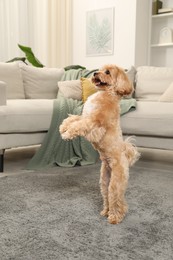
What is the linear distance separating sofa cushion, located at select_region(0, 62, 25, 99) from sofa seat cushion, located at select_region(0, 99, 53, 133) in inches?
22.7

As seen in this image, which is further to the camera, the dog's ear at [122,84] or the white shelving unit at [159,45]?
the white shelving unit at [159,45]

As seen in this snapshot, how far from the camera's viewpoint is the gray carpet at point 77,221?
1.14 metres

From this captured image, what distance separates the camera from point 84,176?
2170 millimetres

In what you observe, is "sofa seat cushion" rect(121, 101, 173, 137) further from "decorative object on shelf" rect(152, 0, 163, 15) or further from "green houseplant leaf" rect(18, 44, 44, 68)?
"decorative object on shelf" rect(152, 0, 163, 15)

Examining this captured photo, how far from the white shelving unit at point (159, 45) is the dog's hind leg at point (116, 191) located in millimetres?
3669

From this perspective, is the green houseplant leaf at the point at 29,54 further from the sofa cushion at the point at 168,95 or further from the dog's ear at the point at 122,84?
the dog's ear at the point at 122,84

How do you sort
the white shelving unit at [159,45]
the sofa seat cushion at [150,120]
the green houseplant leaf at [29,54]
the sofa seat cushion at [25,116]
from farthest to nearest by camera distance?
the white shelving unit at [159,45]
the green houseplant leaf at [29,54]
the sofa seat cushion at [150,120]
the sofa seat cushion at [25,116]

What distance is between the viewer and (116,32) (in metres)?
4.63

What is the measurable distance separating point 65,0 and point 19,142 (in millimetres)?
3289

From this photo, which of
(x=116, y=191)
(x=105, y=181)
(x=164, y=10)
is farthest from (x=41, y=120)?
(x=164, y=10)

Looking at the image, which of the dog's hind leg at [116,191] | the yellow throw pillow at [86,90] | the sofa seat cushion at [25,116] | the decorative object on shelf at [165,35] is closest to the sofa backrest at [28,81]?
the yellow throw pillow at [86,90]

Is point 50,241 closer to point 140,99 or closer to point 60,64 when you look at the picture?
point 140,99


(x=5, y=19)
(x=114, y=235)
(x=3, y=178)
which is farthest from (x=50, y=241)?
(x=5, y=19)

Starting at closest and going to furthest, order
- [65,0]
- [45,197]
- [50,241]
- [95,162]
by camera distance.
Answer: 1. [50,241]
2. [45,197]
3. [95,162]
4. [65,0]
